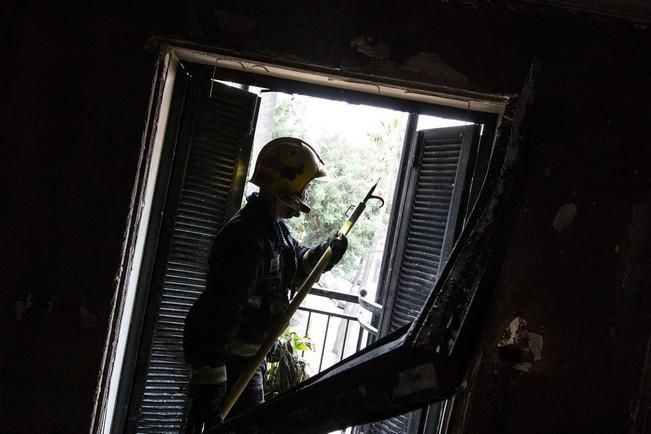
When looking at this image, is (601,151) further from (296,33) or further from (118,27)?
(118,27)

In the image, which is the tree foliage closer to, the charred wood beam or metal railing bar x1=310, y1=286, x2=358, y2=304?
metal railing bar x1=310, y1=286, x2=358, y2=304

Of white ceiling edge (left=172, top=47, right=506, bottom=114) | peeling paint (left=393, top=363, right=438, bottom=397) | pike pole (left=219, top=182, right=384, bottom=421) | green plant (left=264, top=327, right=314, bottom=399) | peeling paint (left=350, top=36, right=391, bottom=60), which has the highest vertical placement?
peeling paint (left=350, top=36, right=391, bottom=60)

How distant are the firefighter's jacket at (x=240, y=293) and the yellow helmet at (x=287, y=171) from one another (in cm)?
15

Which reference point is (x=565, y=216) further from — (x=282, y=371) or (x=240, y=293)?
(x=282, y=371)

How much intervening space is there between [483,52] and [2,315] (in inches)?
80.8

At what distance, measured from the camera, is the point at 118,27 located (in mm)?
1670

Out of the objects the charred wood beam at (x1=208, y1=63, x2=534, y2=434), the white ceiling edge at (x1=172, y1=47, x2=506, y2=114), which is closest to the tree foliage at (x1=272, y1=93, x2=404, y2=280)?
the white ceiling edge at (x1=172, y1=47, x2=506, y2=114)

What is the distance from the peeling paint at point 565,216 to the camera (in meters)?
1.71

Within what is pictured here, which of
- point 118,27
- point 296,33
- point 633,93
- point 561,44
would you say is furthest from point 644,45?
point 118,27

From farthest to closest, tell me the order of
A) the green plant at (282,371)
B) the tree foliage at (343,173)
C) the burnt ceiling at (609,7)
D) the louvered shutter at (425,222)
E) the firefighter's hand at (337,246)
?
1. the tree foliage at (343,173)
2. the green plant at (282,371)
3. the firefighter's hand at (337,246)
4. the louvered shutter at (425,222)
5. the burnt ceiling at (609,7)

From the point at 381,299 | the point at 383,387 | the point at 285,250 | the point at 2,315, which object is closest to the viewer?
the point at 383,387

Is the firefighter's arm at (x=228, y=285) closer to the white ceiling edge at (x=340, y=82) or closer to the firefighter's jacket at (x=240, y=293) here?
the firefighter's jacket at (x=240, y=293)

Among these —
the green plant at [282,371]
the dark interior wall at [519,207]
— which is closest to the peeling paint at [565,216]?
the dark interior wall at [519,207]

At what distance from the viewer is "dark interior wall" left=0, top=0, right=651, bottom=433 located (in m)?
1.67
